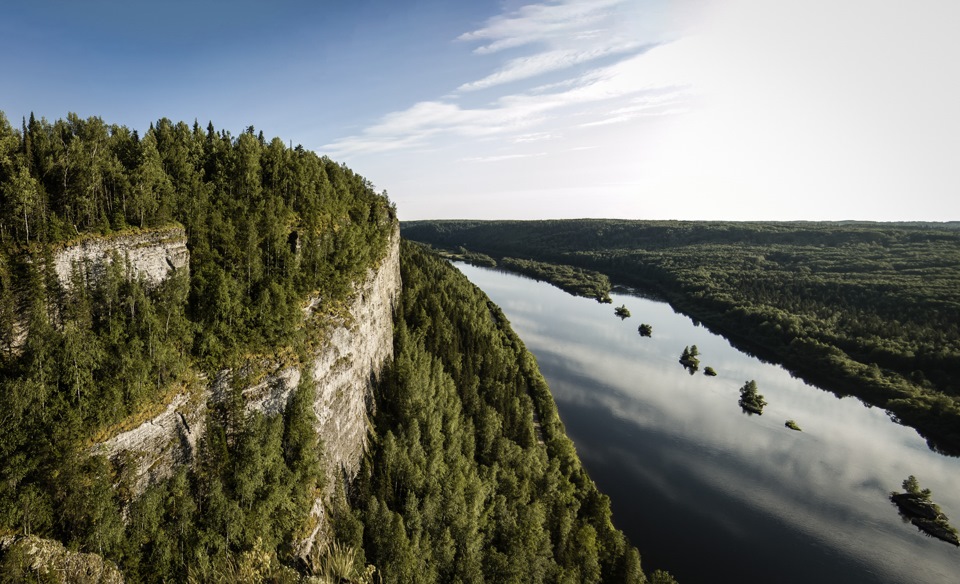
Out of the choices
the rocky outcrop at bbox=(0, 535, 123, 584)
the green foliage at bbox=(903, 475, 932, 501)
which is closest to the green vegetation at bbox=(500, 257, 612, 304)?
the green foliage at bbox=(903, 475, 932, 501)

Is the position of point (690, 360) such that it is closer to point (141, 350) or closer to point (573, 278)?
point (573, 278)

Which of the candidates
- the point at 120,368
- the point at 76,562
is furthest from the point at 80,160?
the point at 76,562

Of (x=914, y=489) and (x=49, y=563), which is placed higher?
(x=49, y=563)

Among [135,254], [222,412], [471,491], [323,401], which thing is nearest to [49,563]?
[222,412]

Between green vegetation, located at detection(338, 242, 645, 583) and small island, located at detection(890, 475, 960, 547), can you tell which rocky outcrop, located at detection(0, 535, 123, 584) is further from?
small island, located at detection(890, 475, 960, 547)

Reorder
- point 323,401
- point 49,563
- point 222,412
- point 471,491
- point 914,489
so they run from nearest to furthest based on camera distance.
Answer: point 49,563 < point 222,412 < point 323,401 < point 471,491 < point 914,489

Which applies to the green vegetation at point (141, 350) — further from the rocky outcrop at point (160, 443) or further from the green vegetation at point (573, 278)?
the green vegetation at point (573, 278)
